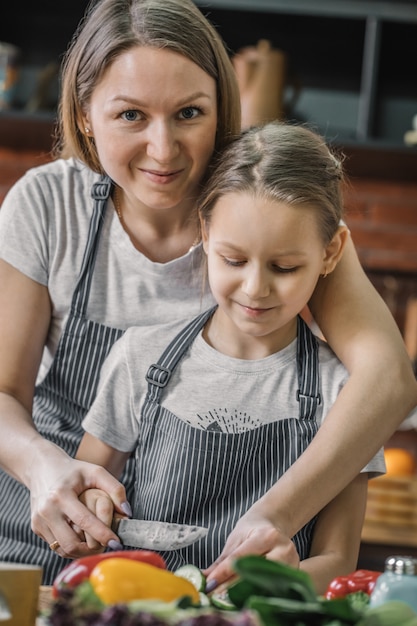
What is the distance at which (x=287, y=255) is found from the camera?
143 centimetres

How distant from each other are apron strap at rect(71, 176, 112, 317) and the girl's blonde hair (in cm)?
23

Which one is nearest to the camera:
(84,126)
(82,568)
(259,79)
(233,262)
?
(82,568)

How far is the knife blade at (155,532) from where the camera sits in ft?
4.33

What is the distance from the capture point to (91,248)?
5.69ft

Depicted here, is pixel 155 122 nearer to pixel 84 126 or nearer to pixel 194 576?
pixel 84 126

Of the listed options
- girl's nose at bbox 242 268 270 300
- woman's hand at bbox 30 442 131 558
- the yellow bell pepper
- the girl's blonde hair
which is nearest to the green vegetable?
the yellow bell pepper

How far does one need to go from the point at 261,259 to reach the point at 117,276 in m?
0.40

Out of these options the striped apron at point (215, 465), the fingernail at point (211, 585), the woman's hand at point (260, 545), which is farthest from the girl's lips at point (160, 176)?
the fingernail at point (211, 585)

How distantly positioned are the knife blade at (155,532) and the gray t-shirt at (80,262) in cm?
46

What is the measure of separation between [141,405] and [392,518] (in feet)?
5.76

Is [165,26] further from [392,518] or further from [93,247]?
[392,518]

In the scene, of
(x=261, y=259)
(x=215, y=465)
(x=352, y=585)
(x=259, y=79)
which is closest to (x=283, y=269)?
(x=261, y=259)

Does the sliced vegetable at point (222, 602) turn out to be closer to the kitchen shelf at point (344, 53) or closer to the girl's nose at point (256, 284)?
the girl's nose at point (256, 284)

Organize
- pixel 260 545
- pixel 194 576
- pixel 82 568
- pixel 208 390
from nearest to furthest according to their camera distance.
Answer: pixel 82 568
pixel 194 576
pixel 260 545
pixel 208 390
